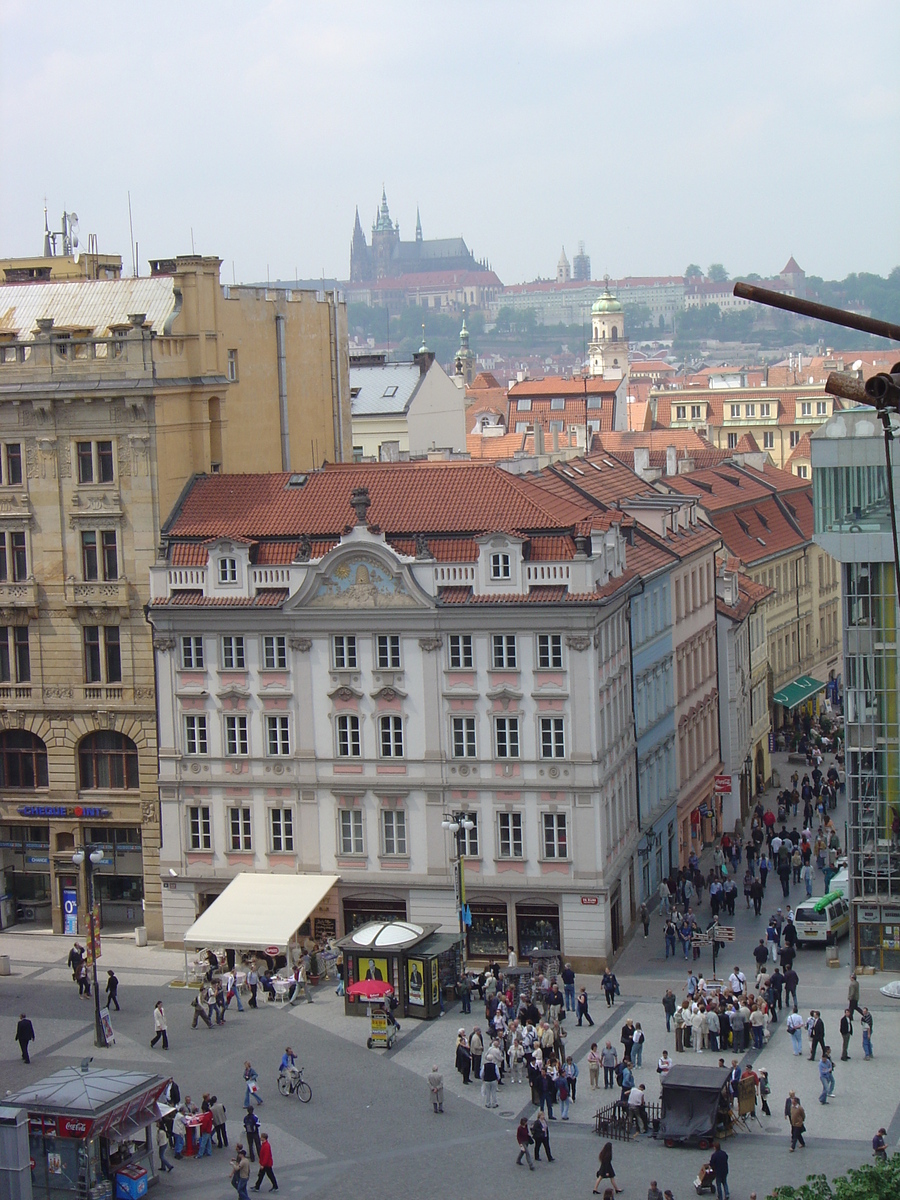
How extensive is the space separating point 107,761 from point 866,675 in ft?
75.3

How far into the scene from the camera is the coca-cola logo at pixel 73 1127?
37781mm

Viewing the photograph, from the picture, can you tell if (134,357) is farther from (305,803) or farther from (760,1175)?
(760,1175)

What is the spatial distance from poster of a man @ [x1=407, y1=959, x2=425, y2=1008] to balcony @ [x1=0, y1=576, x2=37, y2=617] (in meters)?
17.7

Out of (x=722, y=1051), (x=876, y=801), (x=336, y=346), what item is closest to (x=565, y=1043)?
(x=722, y=1051)

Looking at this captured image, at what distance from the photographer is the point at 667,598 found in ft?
218

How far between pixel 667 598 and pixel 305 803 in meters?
15.5

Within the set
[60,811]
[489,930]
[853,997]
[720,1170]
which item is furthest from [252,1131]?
[60,811]

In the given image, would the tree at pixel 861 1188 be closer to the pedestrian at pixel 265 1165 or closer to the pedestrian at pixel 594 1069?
the pedestrian at pixel 265 1165

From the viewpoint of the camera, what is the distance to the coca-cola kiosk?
3803 centimetres

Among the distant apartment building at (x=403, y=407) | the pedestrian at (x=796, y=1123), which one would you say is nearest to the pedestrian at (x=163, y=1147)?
the pedestrian at (x=796, y=1123)

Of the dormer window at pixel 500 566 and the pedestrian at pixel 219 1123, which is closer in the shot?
the pedestrian at pixel 219 1123

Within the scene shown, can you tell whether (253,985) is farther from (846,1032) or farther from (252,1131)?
(846,1032)

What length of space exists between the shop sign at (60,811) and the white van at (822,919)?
67.7 feet

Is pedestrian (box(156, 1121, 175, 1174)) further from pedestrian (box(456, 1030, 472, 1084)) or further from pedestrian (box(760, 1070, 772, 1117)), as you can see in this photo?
pedestrian (box(760, 1070, 772, 1117))
